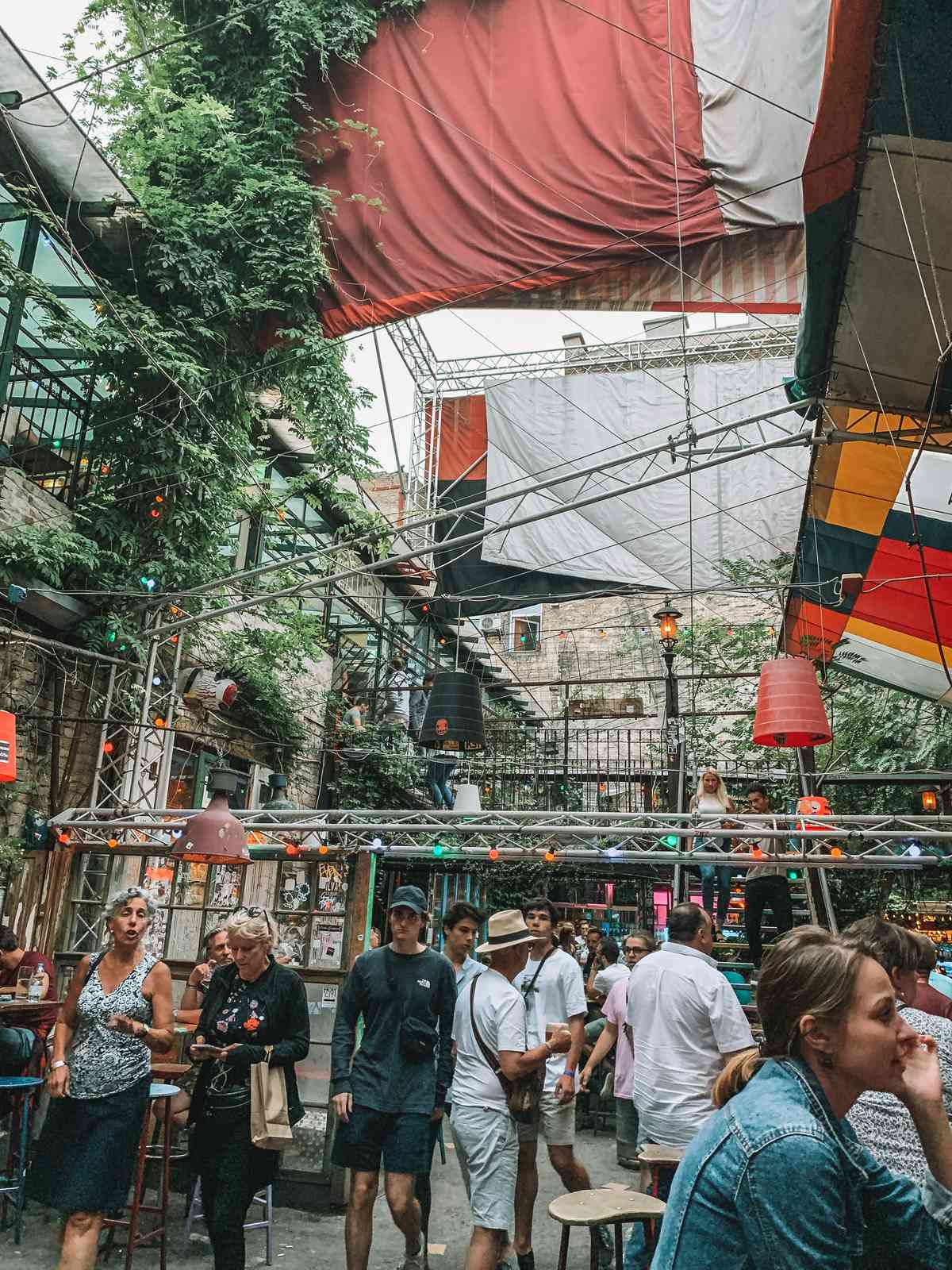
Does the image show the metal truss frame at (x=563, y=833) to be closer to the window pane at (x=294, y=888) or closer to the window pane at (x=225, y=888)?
the window pane at (x=294, y=888)

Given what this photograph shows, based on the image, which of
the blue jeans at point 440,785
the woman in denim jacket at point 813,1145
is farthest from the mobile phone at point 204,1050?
the blue jeans at point 440,785

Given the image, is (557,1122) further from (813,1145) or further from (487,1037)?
(813,1145)

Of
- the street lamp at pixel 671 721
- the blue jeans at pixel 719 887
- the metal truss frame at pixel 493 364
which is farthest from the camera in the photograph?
the metal truss frame at pixel 493 364

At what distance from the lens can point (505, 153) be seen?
10578 millimetres

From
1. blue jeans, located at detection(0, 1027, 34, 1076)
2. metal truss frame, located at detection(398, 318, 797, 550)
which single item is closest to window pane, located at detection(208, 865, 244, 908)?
blue jeans, located at detection(0, 1027, 34, 1076)

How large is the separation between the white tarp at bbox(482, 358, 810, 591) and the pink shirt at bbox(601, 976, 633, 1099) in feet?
28.3

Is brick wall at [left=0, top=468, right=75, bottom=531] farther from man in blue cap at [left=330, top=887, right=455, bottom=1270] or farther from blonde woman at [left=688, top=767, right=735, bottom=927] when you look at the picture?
blonde woman at [left=688, top=767, right=735, bottom=927]

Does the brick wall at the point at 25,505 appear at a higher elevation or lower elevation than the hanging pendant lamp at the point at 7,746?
higher

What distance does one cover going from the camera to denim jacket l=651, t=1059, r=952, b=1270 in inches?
57.0

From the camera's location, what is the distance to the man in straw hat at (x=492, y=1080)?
4199 millimetres

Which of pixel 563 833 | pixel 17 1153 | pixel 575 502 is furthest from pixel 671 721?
pixel 17 1153

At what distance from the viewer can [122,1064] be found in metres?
4.16

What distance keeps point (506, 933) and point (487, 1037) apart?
20.7 inches

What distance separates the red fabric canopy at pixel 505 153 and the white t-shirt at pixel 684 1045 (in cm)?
817
